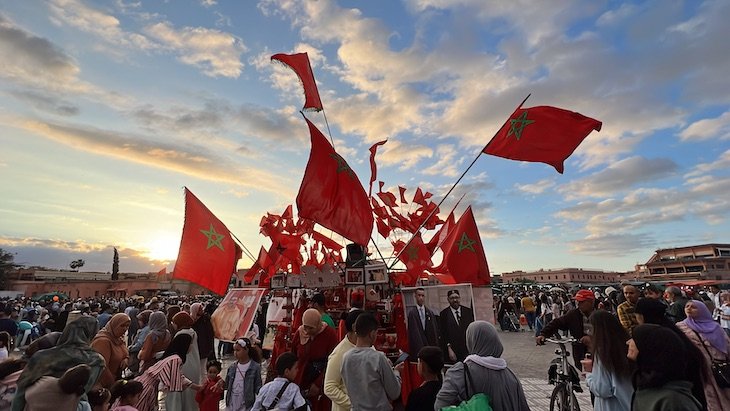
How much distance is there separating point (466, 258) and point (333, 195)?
2931mm

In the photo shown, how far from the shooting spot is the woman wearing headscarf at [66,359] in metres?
2.73

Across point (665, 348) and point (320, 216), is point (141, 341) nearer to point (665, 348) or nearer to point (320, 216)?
point (320, 216)

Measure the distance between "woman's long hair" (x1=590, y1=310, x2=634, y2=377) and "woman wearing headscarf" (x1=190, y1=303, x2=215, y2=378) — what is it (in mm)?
6110

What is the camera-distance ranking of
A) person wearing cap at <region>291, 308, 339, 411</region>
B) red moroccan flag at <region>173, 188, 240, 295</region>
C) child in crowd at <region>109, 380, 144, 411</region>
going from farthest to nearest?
red moroccan flag at <region>173, 188, 240, 295</region>
person wearing cap at <region>291, 308, 339, 411</region>
child in crowd at <region>109, 380, 144, 411</region>

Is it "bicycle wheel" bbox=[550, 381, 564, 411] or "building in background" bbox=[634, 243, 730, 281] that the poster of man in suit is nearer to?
"bicycle wheel" bbox=[550, 381, 564, 411]

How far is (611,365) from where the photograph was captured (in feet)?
10.1

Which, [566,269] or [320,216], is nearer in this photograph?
[320,216]

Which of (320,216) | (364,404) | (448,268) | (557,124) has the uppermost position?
(557,124)

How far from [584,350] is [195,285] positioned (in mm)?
6348

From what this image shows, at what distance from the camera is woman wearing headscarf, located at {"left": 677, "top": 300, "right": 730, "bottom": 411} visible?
374 cm

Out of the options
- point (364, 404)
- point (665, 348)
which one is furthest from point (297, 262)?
point (665, 348)

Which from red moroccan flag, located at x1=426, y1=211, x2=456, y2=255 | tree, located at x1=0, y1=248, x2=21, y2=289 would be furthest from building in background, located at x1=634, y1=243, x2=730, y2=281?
tree, located at x1=0, y1=248, x2=21, y2=289

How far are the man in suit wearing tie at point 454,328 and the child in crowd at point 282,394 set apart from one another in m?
3.16

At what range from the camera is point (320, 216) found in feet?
19.8
